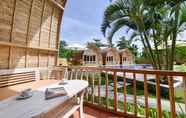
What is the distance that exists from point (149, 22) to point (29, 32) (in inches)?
187

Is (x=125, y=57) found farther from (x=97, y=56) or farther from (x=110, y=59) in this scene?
(x=97, y=56)

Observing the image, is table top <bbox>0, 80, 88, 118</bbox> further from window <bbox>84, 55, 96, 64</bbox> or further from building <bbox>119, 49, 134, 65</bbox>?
building <bbox>119, 49, 134, 65</bbox>

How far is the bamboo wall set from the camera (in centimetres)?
305

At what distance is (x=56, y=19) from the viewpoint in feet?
15.5

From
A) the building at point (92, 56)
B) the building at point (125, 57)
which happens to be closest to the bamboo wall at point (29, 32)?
the building at point (92, 56)

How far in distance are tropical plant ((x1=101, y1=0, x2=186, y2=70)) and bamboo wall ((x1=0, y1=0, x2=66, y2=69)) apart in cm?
197

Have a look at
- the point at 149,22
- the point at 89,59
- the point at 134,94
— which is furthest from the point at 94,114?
the point at 89,59

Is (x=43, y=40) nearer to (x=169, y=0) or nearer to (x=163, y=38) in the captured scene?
(x=169, y=0)

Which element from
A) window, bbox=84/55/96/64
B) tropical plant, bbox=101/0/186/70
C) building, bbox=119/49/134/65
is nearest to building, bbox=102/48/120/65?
building, bbox=119/49/134/65

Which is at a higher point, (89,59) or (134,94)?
(89,59)

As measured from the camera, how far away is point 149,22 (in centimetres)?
589

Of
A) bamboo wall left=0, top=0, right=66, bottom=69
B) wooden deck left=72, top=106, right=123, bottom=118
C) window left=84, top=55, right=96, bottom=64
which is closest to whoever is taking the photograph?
wooden deck left=72, top=106, right=123, bottom=118

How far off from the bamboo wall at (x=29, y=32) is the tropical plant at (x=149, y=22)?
6.47 feet

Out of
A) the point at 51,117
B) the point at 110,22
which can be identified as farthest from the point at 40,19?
the point at 51,117
